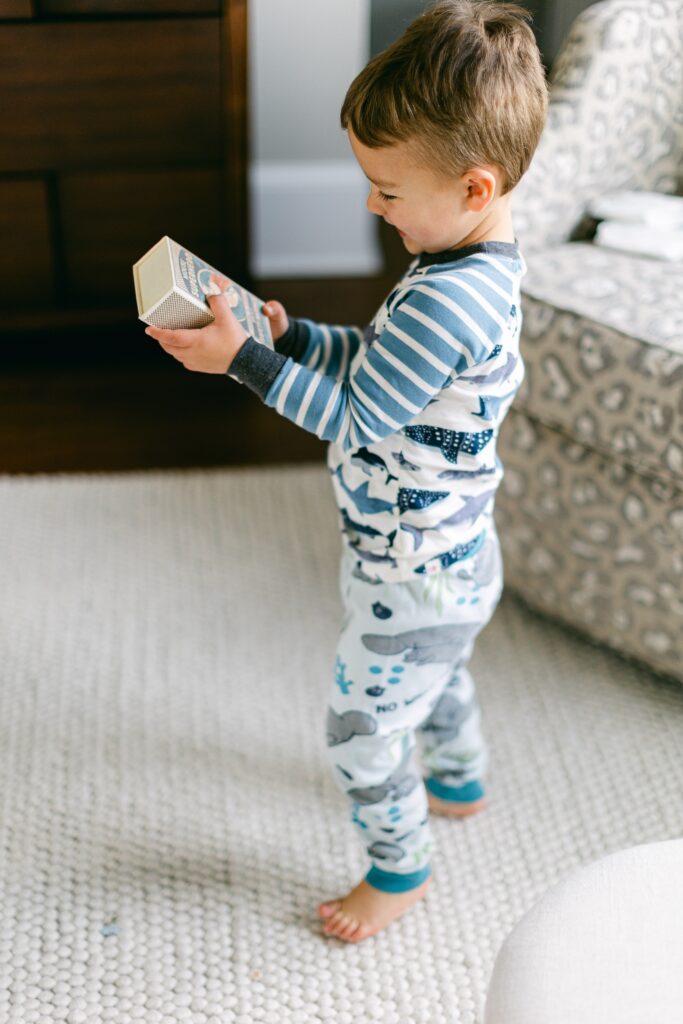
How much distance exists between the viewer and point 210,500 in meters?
1.72

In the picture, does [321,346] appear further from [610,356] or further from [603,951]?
[603,951]

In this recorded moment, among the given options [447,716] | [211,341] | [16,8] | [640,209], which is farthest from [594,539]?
[16,8]

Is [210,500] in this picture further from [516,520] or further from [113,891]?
[113,891]

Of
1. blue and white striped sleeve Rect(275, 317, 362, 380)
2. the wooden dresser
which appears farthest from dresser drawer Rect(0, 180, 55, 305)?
blue and white striped sleeve Rect(275, 317, 362, 380)

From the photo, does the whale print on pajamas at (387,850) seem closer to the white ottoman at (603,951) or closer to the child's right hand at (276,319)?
the white ottoman at (603,951)

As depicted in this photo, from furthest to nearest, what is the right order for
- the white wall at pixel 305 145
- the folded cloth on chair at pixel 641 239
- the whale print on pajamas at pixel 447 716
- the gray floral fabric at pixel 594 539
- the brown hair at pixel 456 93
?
the white wall at pixel 305 145 → the folded cloth on chair at pixel 641 239 → the gray floral fabric at pixel 594 539 → the whale print on pajamas at pixel 447 716 → the brown hair at pixel 456 93

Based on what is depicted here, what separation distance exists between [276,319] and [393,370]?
0.64 ft

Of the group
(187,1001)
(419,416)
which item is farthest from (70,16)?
(187,1001)

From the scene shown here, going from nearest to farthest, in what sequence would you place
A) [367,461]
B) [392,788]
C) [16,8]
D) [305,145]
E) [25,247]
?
[367,461]
[392,788]
[16,8]
[25,247]
[305,145]

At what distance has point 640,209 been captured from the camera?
1431 mm

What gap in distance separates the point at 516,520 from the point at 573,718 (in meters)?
0.26

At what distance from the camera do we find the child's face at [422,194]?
0.80 metres

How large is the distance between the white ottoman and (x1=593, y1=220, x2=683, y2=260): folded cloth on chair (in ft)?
2.83

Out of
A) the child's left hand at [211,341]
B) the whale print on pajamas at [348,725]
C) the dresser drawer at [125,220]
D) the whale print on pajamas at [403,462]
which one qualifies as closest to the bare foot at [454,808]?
the whale print on pajamas at [348,725]
